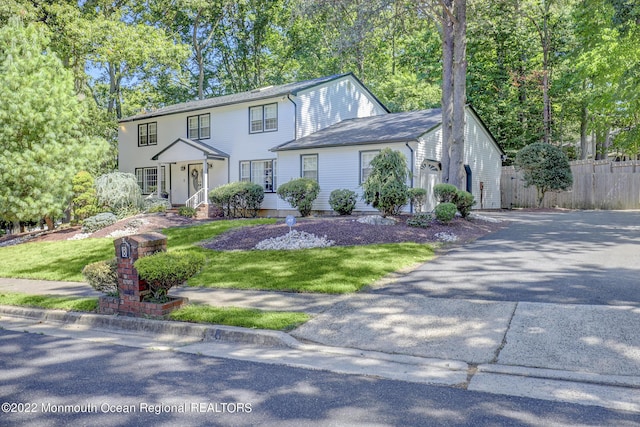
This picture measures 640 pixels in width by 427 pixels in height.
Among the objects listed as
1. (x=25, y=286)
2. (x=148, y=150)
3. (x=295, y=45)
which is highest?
(x=295, y=45)

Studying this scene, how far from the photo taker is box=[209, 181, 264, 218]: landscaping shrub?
20153 millimetres

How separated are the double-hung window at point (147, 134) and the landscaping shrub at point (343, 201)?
48.1ft

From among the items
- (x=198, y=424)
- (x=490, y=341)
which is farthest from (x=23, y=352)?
(x=490, y=341)

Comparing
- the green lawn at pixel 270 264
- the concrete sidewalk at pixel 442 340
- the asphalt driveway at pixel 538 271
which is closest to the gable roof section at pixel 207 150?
the green lawn at pixel 270 264

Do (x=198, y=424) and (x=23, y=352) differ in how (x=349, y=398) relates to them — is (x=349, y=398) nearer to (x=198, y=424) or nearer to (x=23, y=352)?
(x=198, y=424)

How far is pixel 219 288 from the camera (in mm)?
8609

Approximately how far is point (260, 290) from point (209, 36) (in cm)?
3202

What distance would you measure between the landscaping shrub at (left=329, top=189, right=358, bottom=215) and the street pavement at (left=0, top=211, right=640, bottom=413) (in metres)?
8.77

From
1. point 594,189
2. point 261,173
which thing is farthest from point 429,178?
point 594,189

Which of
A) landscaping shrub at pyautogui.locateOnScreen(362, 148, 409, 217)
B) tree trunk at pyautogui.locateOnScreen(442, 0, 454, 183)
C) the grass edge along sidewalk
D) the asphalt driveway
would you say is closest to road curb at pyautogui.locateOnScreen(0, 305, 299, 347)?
the grass edge along sidewalk

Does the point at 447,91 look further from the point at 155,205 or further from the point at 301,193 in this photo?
the point at 155,205

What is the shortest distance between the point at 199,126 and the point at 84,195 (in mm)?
8326

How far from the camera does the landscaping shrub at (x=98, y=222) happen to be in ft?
57.7

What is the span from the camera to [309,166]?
20.8 m
